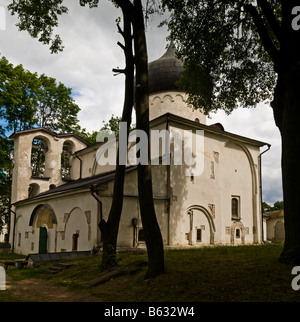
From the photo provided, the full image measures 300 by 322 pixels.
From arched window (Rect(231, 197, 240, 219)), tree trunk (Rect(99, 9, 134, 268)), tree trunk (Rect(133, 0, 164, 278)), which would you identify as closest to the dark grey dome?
arched window (Rect(231, 197, 240, 219))

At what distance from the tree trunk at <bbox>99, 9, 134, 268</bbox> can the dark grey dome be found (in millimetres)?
12704

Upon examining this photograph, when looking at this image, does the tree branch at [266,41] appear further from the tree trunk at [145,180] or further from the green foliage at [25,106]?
the green foliage at [25,106]

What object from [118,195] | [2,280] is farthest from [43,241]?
[118,195]


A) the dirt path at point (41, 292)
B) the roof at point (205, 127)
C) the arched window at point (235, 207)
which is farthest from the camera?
the arched window at point (235, 207)

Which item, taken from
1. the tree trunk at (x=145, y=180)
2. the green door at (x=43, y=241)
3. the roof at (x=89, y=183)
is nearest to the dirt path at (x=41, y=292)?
the tree trunk at (x=145, y=180)

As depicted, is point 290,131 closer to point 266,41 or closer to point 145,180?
point 266,41

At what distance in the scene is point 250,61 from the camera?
1327 cm

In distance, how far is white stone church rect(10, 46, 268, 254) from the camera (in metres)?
17.4

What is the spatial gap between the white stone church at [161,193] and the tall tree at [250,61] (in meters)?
5.62

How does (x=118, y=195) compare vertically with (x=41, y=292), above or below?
above

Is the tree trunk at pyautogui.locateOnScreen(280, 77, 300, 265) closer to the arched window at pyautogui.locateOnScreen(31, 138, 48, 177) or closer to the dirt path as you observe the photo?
the dirt path

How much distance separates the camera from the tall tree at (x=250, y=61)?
855 centimetres

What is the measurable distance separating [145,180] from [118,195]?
2237 mm

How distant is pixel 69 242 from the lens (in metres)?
18.7
